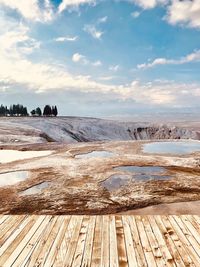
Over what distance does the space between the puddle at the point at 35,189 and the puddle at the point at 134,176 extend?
3.27 metres

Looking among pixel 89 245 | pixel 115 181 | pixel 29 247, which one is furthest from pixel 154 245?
pixel 115 181

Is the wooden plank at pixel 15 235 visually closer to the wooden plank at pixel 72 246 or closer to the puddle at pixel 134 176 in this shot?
the wooden plank at pixel 72 246

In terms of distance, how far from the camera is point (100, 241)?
6020mm

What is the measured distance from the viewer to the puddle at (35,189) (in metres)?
12.8

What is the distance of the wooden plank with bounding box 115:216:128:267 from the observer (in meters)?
5.18

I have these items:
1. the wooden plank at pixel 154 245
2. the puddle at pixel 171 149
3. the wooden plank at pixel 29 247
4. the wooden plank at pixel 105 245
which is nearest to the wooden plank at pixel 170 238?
the wooden plank at pixel 154 245

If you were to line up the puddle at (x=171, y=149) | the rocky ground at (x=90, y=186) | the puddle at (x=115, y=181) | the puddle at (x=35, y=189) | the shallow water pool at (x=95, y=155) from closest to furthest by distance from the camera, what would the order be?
the rocky ground at (x=90, y=186), the puddle at (x=35, y=189), the puddle at (x=115, y=181), the shallow water pool at (x=95, y=155), the puddle at (x=171, y=149)

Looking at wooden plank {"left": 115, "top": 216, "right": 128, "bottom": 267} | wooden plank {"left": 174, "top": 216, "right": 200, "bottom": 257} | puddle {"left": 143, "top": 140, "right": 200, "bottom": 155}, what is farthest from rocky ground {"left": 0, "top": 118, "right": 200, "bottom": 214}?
puddle {"left": 143, "top": 140, "right": 200, "bottom": 155}

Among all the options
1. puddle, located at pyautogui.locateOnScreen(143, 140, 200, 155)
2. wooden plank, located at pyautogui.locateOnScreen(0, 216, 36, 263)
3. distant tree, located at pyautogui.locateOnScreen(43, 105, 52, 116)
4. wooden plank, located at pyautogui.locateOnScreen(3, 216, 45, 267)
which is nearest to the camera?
wooden plank, located at pyautogui.locateOnScreen(3, 216, 45, 267)

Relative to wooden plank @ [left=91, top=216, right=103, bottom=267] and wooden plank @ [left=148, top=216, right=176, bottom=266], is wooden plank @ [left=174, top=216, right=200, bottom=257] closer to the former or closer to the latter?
wooden plank @ [left=148, top=216, right=176, bottom=266]

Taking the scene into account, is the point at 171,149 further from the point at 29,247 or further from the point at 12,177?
the point at 29,247

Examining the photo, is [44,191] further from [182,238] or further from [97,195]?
[182,238]

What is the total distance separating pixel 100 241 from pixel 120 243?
19.0 inches

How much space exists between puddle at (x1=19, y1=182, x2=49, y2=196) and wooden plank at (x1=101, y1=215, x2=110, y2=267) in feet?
21.7
